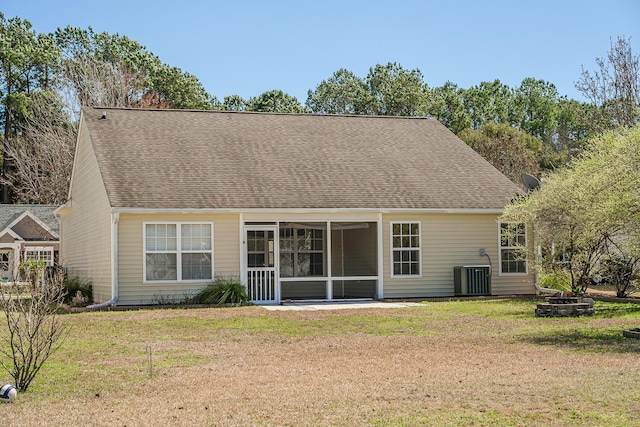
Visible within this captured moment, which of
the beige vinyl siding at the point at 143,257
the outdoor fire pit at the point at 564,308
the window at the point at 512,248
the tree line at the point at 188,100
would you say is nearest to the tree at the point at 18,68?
the tree line at the point at 188,100

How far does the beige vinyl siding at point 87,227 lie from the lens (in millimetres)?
22875

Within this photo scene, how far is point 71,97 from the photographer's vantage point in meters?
48.3

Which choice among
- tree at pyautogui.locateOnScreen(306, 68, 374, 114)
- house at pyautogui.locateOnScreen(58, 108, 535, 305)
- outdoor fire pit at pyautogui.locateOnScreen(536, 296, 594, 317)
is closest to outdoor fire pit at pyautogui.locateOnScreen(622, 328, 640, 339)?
outdoor fire pit at pyautogui.locateOnScreen(536, 296, 594, 317)

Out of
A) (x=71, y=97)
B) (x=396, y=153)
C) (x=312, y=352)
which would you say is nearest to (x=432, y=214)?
(x=396, y=153)

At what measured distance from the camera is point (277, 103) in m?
62.5

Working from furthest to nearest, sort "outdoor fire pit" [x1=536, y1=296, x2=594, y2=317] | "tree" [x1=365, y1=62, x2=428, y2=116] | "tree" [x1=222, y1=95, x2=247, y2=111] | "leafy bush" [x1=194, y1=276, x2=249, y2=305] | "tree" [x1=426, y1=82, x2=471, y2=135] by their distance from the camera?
"tree" [x1=222, y1=95, x2=247, y2=111] < "tree" [x1=426, y1=82, x2=471, y2=135] < "tree" [x1=365, y1=62, x2=428, y2=116] < "leafy bush" [x1=194, y1=276, x2=249, y2=305] < "outdoor fire pit" [x1=536, y1=296, x2=594, y2=317]

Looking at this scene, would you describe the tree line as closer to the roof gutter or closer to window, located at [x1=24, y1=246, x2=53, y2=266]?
window, located at [x1=24, y1=246, x2=53, y2=266]

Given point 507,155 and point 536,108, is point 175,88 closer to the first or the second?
point 507,155

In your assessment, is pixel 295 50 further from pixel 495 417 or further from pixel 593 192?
pixel 495 417

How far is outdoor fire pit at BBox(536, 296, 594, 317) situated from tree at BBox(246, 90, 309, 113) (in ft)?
148

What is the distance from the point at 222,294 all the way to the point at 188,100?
3625 cm

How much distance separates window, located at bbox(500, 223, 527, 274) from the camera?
24.8 meters

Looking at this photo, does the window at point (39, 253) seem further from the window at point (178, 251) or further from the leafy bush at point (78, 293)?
the window at point (178, 251)

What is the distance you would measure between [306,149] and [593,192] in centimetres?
1094
